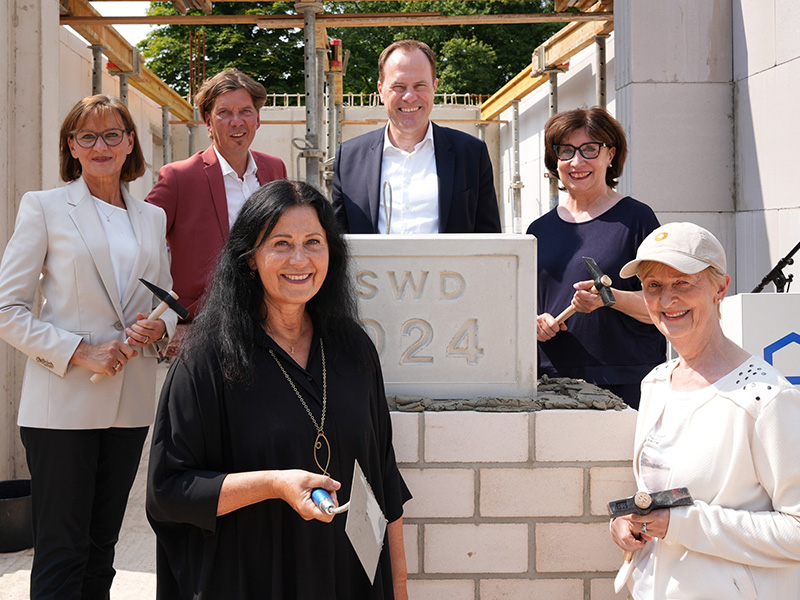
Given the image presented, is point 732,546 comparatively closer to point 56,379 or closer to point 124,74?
point 56,379

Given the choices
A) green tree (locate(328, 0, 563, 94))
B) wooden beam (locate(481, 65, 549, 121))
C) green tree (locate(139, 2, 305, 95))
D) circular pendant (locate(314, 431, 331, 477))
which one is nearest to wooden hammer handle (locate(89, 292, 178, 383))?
circular pendant (locate(314, 431, 331, 477))

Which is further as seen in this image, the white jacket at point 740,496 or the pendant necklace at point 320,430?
the pendant necklace at point 320,430

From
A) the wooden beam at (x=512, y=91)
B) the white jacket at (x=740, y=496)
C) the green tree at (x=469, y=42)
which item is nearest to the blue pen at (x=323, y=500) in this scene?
the white jacket at (x=740, y=496)

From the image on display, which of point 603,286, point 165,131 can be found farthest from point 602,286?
point 165,131

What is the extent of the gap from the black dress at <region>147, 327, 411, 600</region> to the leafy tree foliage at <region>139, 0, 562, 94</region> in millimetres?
26142

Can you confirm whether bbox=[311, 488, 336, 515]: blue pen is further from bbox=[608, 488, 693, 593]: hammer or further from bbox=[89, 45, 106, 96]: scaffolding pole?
bbox=[89, 45, 106, 96]: scaffolding pole

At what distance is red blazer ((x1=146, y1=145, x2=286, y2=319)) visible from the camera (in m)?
3.35

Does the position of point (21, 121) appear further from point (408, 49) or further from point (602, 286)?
point (602, 286)

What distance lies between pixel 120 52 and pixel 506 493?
8.59 metres

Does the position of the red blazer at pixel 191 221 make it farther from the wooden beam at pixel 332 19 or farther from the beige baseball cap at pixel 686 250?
the wooden beam at pixel 332 19

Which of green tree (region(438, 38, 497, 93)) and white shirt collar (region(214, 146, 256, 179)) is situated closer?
white shirt collar (region(214, 146, 256, 179))

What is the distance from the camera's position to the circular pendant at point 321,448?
197 cm

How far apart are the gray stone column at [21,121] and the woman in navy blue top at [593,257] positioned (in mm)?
3620

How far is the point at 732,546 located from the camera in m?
1.90
